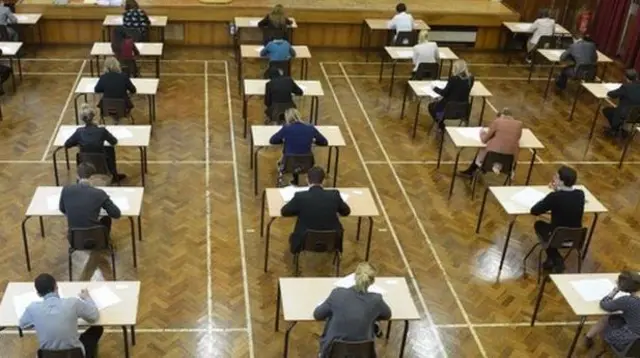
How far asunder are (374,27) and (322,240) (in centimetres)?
664

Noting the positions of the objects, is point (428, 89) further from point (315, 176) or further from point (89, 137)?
point (89, 137)

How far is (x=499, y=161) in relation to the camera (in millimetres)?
7910

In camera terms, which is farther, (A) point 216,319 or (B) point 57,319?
(A) point 216,319

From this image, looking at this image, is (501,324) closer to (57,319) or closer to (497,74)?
(57,319)

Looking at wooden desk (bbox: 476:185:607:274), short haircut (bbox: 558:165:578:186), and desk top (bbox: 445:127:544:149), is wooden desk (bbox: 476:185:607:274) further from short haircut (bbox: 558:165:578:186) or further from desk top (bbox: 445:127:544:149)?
desk top (bbox: 445:127:544:149)

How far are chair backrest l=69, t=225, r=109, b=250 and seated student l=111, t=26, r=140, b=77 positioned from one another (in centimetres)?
429

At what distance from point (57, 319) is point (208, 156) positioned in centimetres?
437

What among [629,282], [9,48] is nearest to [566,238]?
[629,282]

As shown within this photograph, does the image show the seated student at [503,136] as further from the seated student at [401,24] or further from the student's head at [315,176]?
the seated student at [401,24]

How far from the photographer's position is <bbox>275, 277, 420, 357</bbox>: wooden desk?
5.18 m

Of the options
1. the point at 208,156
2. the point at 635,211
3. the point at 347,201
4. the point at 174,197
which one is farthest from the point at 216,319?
the point at 635,211

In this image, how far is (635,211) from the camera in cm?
844

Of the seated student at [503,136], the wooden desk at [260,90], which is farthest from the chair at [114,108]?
the seated student at [503,136]

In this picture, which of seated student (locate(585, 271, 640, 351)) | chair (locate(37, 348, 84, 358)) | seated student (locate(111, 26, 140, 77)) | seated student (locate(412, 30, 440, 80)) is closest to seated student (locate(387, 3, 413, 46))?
seated student (locate(412, 30, 440, 80))
